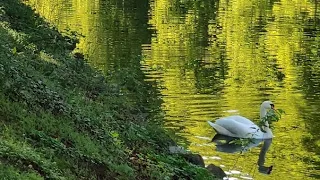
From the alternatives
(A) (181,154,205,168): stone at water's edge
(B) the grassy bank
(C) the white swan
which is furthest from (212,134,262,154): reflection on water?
(A) (181,154,205,168): stone at water's edge

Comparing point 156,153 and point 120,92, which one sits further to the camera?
point 120,92

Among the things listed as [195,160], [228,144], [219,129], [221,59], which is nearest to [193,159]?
[195,160]

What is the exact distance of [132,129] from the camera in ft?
33.7

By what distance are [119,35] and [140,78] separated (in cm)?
975

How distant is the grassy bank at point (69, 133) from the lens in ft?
22.1

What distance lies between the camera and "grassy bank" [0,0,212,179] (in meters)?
6.75

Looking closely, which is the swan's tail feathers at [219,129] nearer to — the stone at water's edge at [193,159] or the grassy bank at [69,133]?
the grassy bank at [69,133]

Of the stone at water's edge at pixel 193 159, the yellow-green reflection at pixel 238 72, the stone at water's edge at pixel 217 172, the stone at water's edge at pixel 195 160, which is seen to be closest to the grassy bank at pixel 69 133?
the stone at water's edge at pixel 195 160

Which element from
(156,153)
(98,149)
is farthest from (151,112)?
(98,149)

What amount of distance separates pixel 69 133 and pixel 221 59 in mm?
15952

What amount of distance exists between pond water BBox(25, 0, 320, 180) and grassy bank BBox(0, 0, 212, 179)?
1.93m

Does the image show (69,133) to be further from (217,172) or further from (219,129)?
(219,129)

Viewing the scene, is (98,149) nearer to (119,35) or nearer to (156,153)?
(156,153)

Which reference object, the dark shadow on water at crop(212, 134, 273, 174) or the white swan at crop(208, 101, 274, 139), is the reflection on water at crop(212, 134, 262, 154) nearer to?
the dark shadow on water at crop(212, 134, 273, 174)
